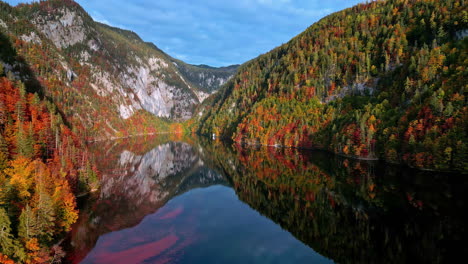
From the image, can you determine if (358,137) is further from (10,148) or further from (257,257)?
(10,148)

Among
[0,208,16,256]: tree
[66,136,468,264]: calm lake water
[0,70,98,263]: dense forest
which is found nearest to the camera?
[0,208,16,256]: tree

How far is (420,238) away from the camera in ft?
102

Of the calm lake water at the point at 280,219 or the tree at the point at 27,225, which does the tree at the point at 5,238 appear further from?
the calm lake water at the point at 280,219

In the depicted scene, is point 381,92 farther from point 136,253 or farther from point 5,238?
point 5,238

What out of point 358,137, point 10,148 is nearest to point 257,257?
point 10,148

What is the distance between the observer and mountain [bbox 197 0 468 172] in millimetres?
72000

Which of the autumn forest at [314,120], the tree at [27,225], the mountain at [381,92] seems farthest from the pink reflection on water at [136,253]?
the mountain at [381,92]

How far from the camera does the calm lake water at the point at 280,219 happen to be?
2970cm

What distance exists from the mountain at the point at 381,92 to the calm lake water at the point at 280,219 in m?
13.0

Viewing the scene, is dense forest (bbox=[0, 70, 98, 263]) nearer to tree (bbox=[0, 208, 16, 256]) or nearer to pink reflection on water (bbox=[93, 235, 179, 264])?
tree (bbox=[0, 208, 16, 256])

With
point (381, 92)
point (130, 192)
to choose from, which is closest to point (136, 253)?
point (130, 192)

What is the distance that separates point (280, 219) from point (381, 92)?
325 ft

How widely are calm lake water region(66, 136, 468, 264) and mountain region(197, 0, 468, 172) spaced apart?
42.6ft

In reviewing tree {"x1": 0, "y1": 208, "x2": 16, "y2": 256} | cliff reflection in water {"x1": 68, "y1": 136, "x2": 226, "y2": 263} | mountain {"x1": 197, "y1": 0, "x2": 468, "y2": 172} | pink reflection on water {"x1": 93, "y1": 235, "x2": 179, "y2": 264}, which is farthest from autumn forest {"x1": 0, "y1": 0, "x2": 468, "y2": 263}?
pink reflection on water {"x1": 93, "y1": 235, "x2": 179, "y2": 264}
